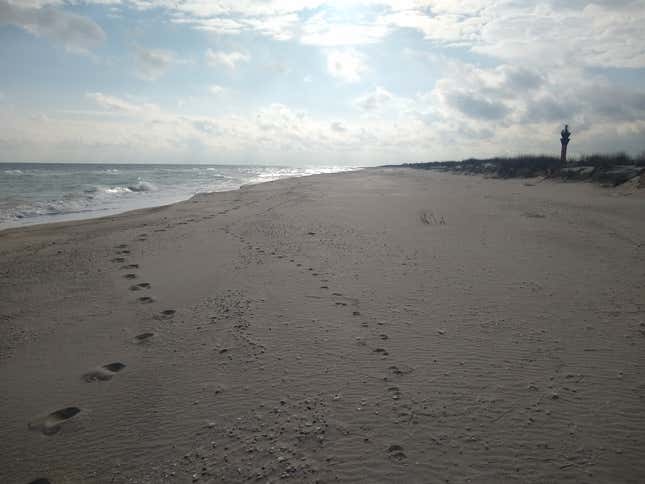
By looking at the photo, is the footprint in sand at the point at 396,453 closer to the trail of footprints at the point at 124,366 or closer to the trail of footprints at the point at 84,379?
the trail of footprints at the point at 124,366

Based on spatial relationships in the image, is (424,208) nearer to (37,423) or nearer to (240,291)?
(240,291)

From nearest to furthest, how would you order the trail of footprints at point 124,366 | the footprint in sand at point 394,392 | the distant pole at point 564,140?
the trail of footprints at point 124,366
the footprint in sand at point 394,392
the distant pole at point 564,140

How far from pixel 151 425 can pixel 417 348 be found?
6.73ft

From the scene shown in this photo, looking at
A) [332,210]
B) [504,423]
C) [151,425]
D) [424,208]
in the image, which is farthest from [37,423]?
[424,208]

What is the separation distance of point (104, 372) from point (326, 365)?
5.80ft

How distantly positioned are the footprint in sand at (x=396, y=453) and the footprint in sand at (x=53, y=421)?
2.08 meters

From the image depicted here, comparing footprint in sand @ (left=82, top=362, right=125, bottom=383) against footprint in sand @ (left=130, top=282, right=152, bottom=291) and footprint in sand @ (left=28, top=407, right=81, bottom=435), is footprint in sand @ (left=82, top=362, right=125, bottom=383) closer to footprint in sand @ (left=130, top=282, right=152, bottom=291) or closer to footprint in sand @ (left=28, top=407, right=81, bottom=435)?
footprint in sand @ (left=28, top=407, right=81, bottom=435)

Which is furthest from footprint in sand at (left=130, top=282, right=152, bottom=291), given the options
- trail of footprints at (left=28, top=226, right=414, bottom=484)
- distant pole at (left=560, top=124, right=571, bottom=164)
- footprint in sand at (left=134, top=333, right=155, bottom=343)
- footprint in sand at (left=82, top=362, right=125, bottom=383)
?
distant pole at (left=560, top=124, right=571, bottom=164)

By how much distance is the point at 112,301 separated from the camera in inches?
163

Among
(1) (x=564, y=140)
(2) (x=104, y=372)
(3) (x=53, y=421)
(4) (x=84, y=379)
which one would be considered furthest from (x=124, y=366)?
(1) (x=564, y=140)

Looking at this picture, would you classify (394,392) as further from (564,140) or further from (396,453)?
(564,140)

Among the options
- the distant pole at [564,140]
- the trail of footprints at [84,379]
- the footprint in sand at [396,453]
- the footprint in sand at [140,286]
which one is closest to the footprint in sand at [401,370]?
the footprint in sand at [396,453]

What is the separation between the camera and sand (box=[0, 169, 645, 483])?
198cm

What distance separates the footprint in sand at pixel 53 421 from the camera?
2268 mm
